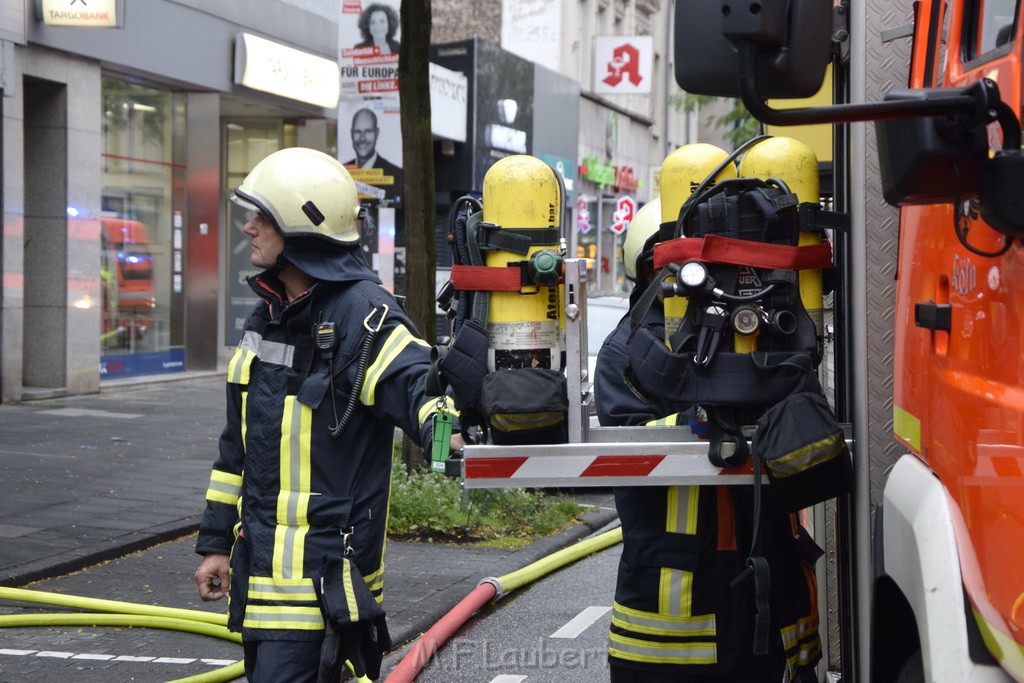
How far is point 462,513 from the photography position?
29.4 feet

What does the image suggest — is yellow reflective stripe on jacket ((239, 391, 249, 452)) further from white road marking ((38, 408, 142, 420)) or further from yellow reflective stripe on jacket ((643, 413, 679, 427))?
white road marking ((38, 408, 142, 420))

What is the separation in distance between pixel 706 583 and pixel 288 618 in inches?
42.9

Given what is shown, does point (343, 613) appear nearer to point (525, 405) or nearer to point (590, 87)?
point (525, 405)

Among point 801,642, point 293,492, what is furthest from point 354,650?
point 801,642

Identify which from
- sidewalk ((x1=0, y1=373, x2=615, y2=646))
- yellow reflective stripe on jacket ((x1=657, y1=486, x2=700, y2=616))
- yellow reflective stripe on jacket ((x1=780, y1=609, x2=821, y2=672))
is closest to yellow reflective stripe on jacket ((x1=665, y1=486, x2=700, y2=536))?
yellow reflective stripe on jacket ((x1=657, y1=486, x2=700, y2=616))

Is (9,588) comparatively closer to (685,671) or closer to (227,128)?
(685,671)

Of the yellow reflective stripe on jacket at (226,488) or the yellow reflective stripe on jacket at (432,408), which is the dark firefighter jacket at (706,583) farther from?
the yellow reflective stripe on jacket at (226,488)

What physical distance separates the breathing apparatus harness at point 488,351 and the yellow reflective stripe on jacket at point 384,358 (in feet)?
0.99

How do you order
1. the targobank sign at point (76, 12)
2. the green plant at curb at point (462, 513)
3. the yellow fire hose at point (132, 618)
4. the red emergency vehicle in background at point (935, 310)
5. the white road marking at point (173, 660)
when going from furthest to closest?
the targobank sign at point (76, 12) → the green plant at curb at point (462, 513) → the yellow fire hose at point (132, 618) → the white road marking at point (173, 660) → the red emergency vehicle in background at point (935, 310)

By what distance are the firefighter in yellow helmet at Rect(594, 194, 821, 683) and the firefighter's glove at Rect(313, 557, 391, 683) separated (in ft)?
2.27

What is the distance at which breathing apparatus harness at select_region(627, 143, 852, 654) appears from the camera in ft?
→ 9.87

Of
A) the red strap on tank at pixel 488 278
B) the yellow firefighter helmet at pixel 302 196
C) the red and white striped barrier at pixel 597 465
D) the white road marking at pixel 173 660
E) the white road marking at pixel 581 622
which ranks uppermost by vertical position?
the yellow firefighter helmet at pixel 302 196

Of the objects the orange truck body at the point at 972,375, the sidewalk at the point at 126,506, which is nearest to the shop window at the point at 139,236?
the sidewalk at the point at 126,506

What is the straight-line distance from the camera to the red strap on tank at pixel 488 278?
314 cm
